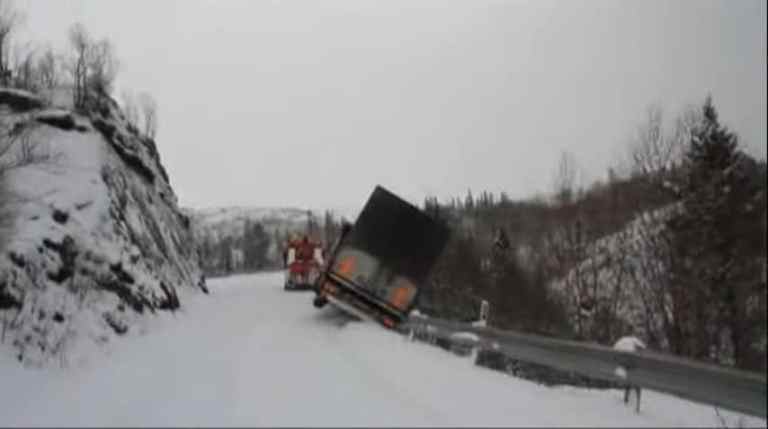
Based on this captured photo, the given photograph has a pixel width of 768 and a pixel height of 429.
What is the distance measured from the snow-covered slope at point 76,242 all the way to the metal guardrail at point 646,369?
8.17 metres

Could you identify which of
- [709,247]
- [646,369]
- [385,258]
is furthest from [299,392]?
[709,247]

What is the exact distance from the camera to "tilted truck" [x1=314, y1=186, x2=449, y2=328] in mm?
20031

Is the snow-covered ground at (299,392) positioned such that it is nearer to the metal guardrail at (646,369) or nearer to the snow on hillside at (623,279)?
the metal guardrail at (646,369)

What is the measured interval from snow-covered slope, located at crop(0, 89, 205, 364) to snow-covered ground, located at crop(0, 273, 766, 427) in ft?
4.17

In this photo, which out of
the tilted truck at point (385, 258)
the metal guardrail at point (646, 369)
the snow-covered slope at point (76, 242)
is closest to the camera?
the metal guardrail at point (646, 369)

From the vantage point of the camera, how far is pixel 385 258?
2039 cm

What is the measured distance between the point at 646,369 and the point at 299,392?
13.4 ft

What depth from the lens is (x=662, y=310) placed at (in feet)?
108

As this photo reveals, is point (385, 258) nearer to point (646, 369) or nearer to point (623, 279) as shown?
point (646, 369)

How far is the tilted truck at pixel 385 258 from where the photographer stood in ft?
65.7

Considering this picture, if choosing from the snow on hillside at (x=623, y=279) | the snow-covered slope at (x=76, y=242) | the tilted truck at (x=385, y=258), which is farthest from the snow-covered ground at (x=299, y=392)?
the snow on hillside at (x=623, y=279)

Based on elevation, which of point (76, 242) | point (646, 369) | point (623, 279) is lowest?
point (623, 279)

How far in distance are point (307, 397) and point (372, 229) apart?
1209 centimetres

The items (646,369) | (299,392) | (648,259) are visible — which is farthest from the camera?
(648,259)
